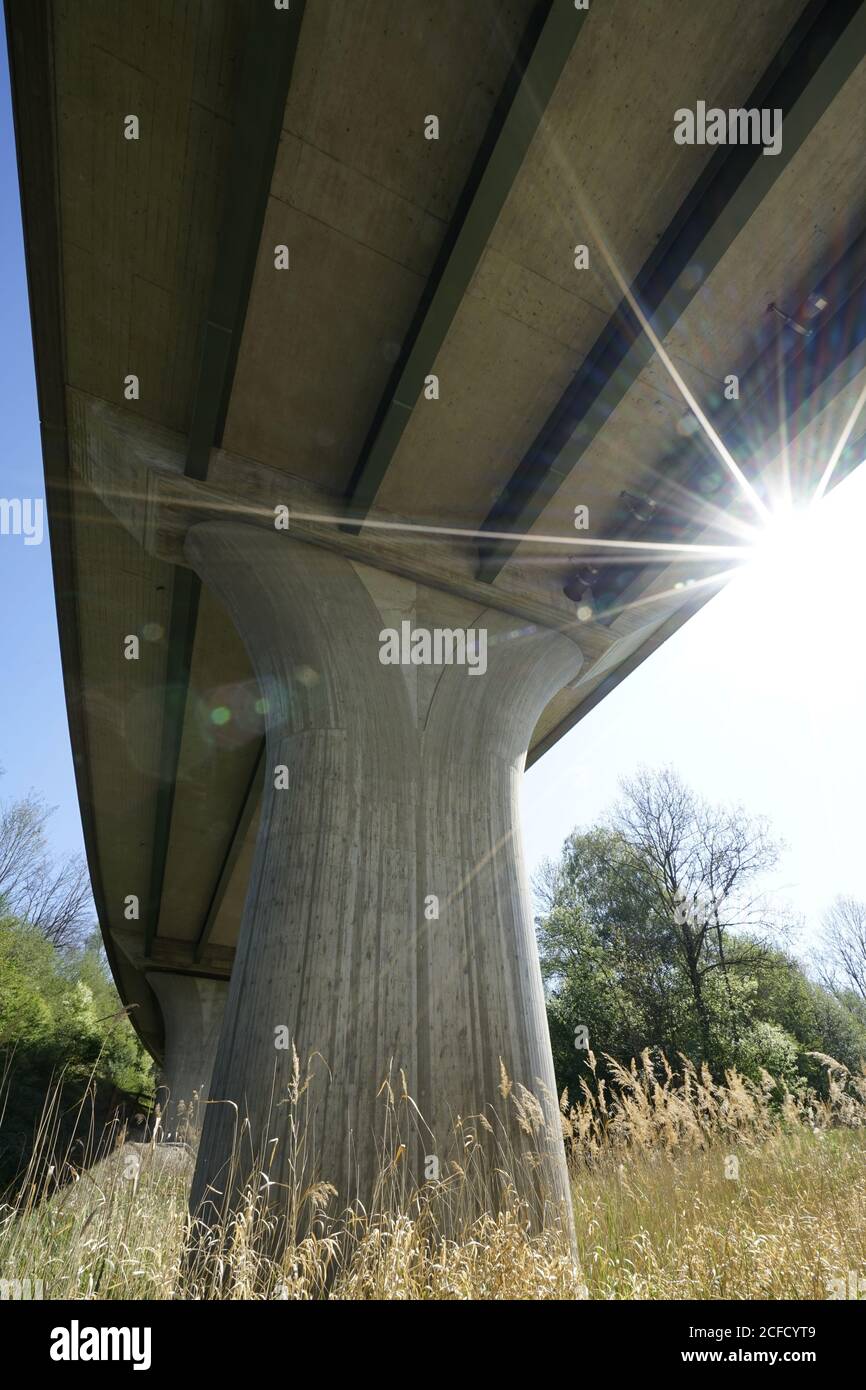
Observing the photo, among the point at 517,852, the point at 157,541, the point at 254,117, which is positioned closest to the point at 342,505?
the point at 157,541

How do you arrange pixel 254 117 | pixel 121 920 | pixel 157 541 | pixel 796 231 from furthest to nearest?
pixel 121 920 → pixel 157 541 → pixel 796 231 → pixel 254 117

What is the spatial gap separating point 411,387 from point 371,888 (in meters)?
3.80

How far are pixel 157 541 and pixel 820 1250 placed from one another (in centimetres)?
649

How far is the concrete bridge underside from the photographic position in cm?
388

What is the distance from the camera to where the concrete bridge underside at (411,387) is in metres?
3.88

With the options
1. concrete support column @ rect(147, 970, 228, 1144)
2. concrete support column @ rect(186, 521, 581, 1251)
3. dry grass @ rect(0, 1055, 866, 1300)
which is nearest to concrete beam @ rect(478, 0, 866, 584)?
concrete support column @ rect(186, 521, 581, 1251)

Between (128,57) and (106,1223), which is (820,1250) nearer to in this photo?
(106,1223)

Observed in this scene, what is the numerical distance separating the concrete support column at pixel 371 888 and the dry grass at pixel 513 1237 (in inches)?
12.2

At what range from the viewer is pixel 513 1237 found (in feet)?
8.70

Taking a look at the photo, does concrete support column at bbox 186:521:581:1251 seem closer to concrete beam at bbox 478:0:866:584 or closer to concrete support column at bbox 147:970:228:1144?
concrete beam at bbox 478:0:866:584

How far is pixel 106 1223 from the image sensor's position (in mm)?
3113

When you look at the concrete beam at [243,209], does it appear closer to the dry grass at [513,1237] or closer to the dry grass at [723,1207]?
the dry grass at [513,1237]

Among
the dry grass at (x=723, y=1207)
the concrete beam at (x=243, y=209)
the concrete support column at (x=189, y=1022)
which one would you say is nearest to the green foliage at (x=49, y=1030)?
the concrete support column at (x=189, y=1022)

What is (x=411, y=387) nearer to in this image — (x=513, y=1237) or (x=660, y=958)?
(x=513, y=1237)
